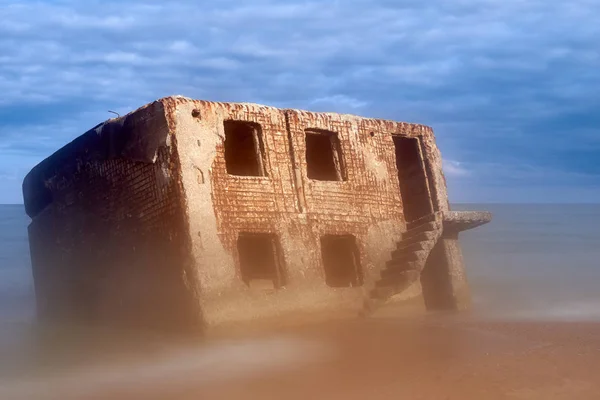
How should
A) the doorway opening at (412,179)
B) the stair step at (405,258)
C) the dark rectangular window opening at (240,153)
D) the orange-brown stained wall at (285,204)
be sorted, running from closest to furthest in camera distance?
the orange-brown stained wall at (285,204)
the stair step at (405,258)
the dark rectangular window opening at (240,153)
the doorway opening at (412,179)

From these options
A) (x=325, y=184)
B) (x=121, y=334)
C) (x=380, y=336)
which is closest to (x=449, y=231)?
(x=325, y=184)

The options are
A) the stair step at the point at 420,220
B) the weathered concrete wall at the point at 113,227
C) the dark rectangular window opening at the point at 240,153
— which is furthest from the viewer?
the dark rectangular window opening at the point at 240,153

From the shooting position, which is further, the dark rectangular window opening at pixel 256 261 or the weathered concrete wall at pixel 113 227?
the dark rectangular window opening at pixel 256 261

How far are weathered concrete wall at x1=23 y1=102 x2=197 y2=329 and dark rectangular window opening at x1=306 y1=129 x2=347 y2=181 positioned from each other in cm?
386

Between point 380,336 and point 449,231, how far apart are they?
4.72 metres

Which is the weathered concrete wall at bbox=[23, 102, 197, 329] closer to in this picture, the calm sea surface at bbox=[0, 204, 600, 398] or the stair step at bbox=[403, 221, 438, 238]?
the calm sea surface at bbox=[0, 204, 600, 398]

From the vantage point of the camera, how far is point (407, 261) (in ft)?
43.8

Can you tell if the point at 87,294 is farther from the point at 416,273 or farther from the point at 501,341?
the point at 501,341

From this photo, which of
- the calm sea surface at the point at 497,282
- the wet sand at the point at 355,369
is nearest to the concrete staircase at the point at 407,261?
the wet sand at the point at 355,369

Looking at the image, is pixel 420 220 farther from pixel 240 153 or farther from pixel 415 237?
pixel 240 153

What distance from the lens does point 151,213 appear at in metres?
11.7

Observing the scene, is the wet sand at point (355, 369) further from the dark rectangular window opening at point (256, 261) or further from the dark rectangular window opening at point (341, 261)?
the dark rectangular window opening at point (256, 261)

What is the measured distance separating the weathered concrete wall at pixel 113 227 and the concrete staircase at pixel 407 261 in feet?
13.6

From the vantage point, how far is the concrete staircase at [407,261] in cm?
1291
